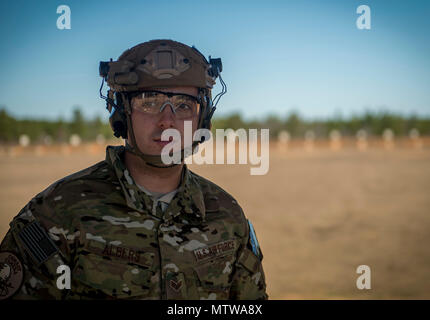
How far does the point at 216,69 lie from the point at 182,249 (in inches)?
47.8

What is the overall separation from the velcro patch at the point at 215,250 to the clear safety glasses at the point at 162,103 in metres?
0.77

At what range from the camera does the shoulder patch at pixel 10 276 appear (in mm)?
1954

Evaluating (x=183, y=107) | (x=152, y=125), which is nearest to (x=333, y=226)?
(x=183, y=107)

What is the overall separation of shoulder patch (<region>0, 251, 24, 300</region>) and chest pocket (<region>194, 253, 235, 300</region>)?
2.96 feet

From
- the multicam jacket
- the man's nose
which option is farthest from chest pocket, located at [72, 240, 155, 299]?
the man's nose

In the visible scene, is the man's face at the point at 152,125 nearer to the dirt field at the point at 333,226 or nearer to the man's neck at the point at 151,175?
the man's neck at the point at 151,175

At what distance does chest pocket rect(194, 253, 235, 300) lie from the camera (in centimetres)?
223

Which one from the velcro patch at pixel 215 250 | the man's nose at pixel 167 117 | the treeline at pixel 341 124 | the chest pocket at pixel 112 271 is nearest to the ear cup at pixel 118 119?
the man's nose at pixel 167 117

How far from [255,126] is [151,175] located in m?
81.6

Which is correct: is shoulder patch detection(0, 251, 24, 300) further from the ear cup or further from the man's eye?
the man's eye

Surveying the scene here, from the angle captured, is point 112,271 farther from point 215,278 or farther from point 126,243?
point 215,278
